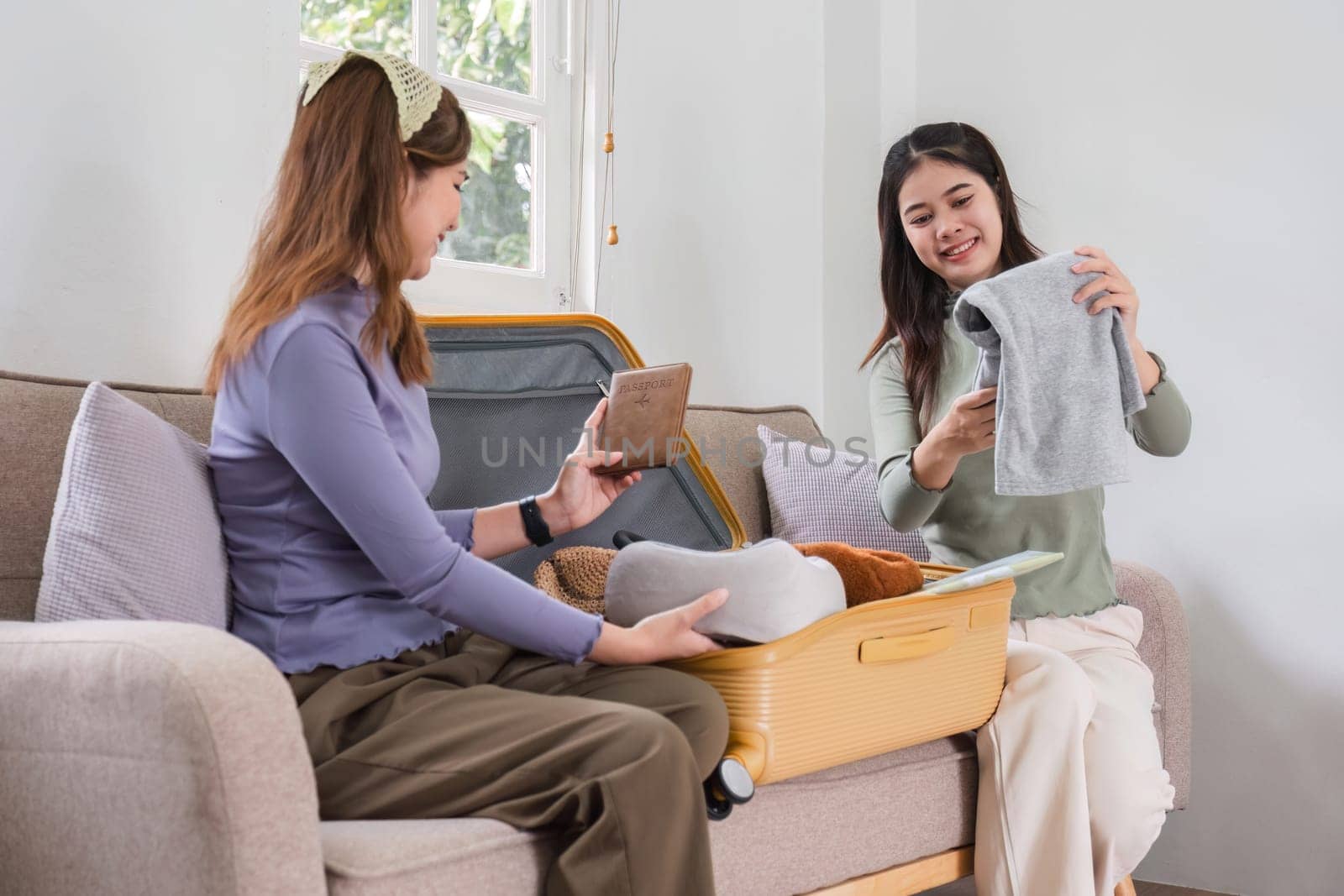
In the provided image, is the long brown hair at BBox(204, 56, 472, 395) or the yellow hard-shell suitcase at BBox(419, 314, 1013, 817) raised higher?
the long brown hair at BBox(204, 56, 472, 395)

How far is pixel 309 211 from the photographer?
118 cm

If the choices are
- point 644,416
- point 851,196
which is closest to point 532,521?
point 644,416

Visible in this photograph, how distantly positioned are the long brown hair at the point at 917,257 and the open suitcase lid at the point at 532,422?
36 centimetres

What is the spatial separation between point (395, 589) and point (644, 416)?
0.38m

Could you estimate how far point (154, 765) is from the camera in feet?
2.68

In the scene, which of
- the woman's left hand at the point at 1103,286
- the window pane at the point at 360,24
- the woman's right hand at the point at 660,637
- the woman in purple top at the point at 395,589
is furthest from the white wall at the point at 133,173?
the woman's left hand at the point at 1103,286

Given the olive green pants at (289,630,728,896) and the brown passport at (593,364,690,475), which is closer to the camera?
the olive green pants at (289,630,728,896)

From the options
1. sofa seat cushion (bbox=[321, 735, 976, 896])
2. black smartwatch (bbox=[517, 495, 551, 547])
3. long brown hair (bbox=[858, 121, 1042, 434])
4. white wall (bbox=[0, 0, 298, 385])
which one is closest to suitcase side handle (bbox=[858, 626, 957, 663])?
sofa seat cushion (bbox=[321, 735, 976, 896])

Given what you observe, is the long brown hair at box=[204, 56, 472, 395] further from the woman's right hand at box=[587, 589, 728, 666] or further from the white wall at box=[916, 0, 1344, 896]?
the white wall at box=[916, 0, 1344, 896]

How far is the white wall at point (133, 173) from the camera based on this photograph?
1475mm

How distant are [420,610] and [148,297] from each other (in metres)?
0.69

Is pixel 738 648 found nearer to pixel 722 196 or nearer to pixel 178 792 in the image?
pixel 178 792

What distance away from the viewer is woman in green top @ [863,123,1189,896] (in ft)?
4.68

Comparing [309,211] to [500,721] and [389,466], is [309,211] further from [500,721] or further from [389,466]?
[500,721]
